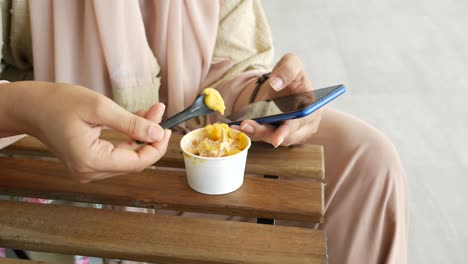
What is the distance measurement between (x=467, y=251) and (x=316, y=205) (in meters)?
0.86

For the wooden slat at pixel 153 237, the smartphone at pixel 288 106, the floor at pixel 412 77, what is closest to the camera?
the wooden slat at pixel 153 237

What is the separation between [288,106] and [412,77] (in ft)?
5.09

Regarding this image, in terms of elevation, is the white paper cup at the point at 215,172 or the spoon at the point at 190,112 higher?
the spoon at the point at 190,112

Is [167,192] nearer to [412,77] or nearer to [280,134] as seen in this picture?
[280,134]

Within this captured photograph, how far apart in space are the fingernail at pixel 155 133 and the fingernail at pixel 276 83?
231 millimetres

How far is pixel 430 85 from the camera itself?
2.10 metres

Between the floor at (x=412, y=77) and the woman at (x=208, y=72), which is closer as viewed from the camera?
the woman at (x=208, y=72)

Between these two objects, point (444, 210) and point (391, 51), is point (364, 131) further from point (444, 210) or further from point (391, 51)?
point (391, 51)

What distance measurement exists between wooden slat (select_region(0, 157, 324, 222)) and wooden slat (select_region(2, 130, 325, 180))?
0.02 metres

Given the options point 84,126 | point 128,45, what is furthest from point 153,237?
point 128,45

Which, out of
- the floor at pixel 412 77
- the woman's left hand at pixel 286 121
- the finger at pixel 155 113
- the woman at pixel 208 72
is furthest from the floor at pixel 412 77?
the finger at pixel 155 113

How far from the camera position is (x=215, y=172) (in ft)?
2.20

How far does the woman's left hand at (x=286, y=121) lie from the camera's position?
755 millimetres

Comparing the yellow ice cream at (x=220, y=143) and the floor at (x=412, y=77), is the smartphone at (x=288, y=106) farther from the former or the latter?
the floor at (x=412, y=77)
